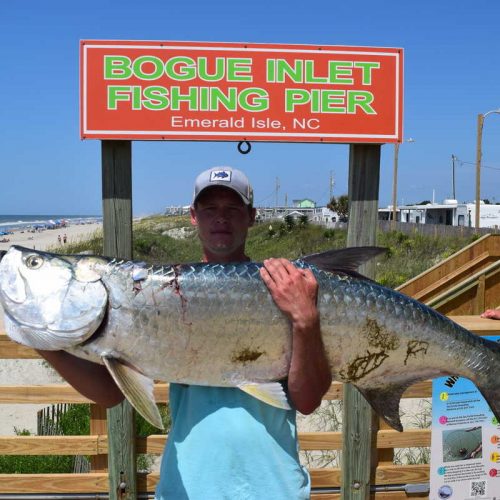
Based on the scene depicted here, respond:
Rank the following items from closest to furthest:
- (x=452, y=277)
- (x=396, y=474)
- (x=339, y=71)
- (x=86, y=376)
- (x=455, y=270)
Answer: (x=86, y=376)
(x=339, y=71)
(x=396, y=474)
(x=452, y=277)
(x=455, y=270)

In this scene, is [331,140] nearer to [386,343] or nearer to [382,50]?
[382,50]

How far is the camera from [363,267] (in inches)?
149

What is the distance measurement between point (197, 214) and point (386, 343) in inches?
38.8

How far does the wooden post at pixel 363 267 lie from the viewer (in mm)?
3744

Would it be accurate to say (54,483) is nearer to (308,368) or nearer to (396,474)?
(396,474)

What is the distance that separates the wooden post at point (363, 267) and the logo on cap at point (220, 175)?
1.47 metres

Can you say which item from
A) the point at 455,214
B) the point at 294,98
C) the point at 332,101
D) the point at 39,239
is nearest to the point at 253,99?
the point at 294,98

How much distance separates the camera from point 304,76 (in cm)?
354

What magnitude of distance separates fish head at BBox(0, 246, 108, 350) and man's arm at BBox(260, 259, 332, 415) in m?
0.63

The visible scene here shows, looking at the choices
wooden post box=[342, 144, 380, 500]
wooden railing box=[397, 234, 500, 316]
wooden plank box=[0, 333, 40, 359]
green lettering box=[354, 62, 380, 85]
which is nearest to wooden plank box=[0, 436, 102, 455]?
wooden plank box=[0, 333, 40, 359]

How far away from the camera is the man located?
6.84ft

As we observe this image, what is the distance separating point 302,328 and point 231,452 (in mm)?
546

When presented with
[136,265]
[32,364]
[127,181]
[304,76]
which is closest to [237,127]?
[304,76]

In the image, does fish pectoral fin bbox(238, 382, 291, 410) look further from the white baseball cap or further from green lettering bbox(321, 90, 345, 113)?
green lettering bbox(321, 90, 345, 113)
